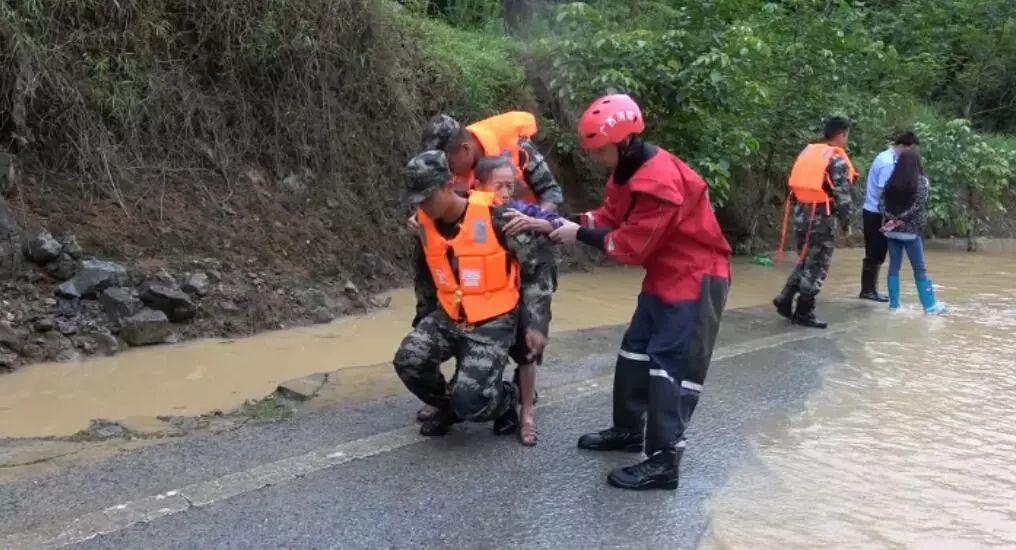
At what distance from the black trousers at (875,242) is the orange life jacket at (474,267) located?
21.5ft

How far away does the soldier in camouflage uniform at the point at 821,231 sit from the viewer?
798 centimetres

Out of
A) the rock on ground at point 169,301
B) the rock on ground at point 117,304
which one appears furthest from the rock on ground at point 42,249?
the rock on ground at point 169,301

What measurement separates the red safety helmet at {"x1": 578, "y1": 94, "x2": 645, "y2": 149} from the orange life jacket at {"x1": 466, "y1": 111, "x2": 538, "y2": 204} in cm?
85

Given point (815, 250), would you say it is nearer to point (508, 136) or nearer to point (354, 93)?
point (508, 136)

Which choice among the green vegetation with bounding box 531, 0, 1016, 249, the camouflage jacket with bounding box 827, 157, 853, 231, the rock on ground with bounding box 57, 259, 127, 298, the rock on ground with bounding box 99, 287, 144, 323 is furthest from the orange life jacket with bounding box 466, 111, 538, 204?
the green vegetation with bounding box 531, 0, 1016, 249

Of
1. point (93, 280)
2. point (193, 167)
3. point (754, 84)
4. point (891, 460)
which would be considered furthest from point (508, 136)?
point (754, 84)

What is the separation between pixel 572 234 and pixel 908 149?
595 cm

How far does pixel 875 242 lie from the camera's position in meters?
9.79

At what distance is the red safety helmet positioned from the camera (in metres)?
3.93

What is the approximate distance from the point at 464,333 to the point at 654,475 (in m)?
1.06

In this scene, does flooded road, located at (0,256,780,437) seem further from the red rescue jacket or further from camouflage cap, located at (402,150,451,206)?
the red rescue jacket

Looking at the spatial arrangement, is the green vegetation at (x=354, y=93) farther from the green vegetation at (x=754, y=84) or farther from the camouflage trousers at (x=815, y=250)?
the camouflage trousers at (x=815, y=250)

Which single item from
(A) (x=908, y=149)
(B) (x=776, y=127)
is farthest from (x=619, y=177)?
(B) (x=776, y=127)

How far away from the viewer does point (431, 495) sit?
3.81 metres
